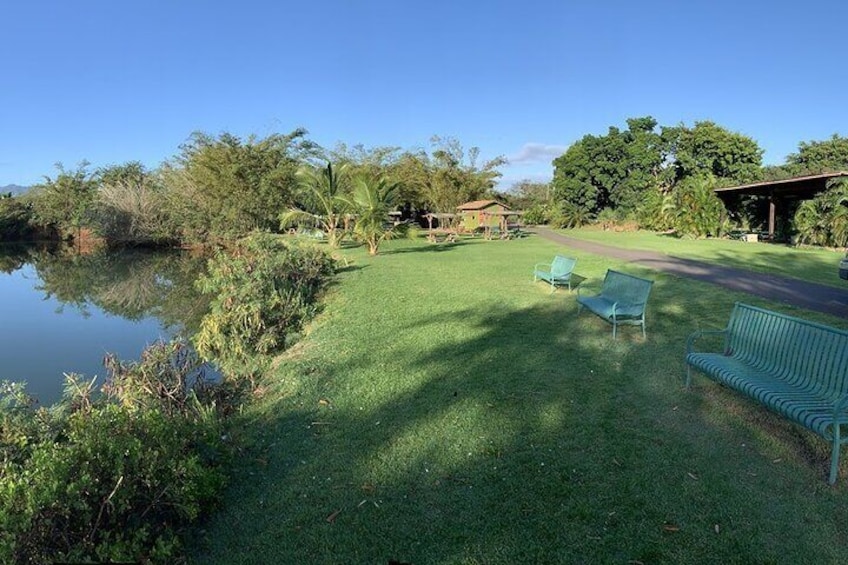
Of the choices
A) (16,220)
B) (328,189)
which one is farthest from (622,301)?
(16,220)

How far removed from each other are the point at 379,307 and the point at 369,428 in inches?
211

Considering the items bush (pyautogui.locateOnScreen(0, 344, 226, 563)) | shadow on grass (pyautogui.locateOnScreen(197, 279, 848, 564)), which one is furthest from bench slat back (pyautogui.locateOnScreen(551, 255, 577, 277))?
bush (pyautogui.locateOnScreen(0, 344, 226, 563))

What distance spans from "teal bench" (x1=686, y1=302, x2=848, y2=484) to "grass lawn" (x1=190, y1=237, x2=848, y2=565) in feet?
1.25

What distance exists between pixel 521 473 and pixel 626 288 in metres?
4.53

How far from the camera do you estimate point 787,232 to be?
24.2 m

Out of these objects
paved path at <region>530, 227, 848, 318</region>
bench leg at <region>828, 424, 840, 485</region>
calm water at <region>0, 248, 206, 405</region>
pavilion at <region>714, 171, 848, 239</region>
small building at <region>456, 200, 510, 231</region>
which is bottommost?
calm water at <region>0, 248, 206, 405</region>

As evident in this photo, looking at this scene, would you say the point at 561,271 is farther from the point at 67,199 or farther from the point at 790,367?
the point at 67,199

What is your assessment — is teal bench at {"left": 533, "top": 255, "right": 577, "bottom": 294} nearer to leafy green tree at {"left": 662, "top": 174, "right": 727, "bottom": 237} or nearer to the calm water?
the calm water

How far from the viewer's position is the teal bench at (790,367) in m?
3.42

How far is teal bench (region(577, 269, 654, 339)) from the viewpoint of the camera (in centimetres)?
688

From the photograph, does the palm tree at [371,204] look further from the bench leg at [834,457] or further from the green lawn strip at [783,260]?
the bench leg at [834,457]

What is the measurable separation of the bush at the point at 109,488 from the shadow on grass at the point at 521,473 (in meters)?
0.30

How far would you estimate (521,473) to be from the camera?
147 inches

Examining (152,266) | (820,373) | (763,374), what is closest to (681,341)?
(763,374)
